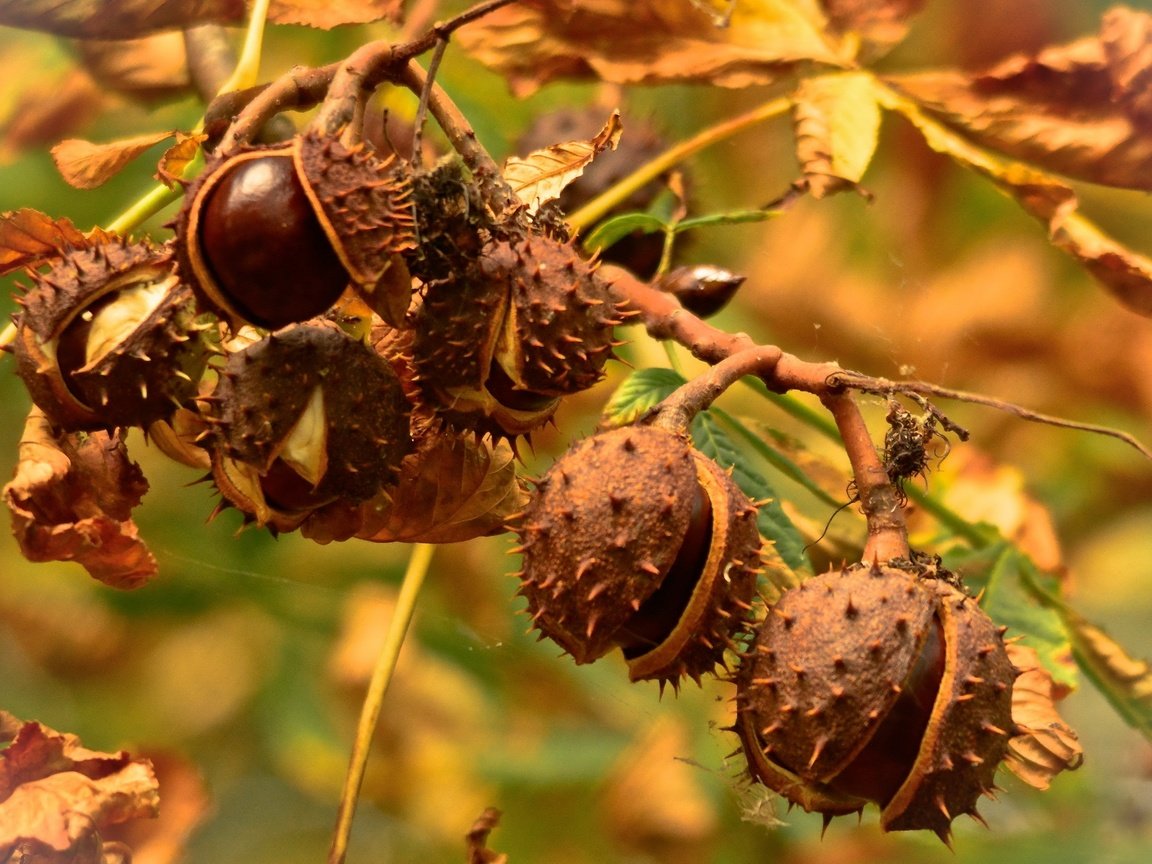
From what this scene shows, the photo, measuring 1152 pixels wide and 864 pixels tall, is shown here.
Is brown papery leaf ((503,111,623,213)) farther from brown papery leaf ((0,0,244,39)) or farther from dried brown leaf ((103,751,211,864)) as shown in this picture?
dried brown leaf ((103,751,211,864))

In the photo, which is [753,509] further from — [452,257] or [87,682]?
[87,682]

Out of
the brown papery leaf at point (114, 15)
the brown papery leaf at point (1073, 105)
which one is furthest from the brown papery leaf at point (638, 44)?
the brown papery leaf at point (114, 15)

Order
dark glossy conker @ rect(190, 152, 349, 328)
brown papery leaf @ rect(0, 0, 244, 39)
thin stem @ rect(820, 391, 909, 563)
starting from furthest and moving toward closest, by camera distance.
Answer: brown papery leaf @ rect(0, 0, 244, 39)
thin stem @ rect(820, 391, 909, 563)
dark glossy conker @ rect(190, 152, 349, 328)

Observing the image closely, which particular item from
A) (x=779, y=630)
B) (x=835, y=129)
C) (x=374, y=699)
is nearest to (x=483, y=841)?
(x=374, y=699)

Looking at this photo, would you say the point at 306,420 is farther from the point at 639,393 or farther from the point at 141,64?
the point at 141,64

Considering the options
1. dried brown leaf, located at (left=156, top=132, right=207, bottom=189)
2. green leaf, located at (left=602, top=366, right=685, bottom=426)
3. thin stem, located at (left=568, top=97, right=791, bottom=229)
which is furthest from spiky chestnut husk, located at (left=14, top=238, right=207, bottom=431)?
thin stem, located at (left=568, top=97, right=791, bottom=229)

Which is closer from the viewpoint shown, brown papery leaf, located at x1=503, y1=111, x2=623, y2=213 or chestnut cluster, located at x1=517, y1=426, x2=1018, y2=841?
chestnut cluster, located at x1=517, y1=426, x2=1018, y2=841

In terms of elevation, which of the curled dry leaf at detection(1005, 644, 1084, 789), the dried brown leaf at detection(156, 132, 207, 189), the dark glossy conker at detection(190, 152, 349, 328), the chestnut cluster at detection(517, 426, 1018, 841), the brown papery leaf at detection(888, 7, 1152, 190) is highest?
the dark glossy conker at detection(190, 152, 349, 328)
